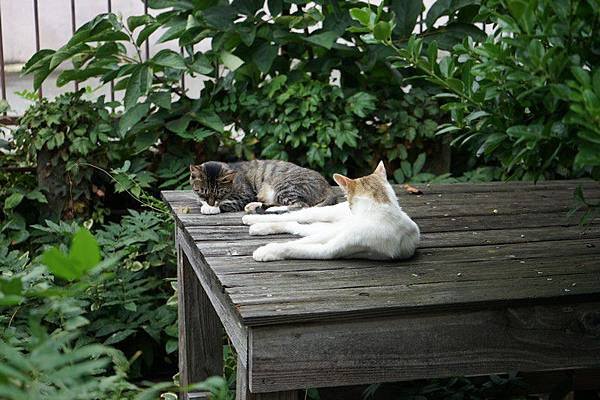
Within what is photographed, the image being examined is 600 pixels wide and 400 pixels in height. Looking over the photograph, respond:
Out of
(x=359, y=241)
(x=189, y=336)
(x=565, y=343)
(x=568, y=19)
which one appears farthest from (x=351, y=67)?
(x=568, y=19)

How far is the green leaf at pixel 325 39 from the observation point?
185 inches

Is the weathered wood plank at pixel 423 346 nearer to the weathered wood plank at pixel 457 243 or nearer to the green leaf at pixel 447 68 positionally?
the weathered wood plank at pixel 457 243

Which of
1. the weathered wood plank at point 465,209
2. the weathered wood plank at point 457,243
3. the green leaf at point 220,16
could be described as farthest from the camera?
the green leaf at point 220,16

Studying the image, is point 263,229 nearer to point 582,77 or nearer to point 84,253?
point 582,77

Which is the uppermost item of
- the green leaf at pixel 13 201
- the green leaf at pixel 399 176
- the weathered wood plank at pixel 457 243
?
the weathered wood plank at pixel 457 243

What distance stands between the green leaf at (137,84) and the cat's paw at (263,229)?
206 centimetres

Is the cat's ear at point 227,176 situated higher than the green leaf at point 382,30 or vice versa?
the green leaf at point 382,30

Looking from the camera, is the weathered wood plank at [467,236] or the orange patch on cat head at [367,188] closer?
the orange patch on cat head at [367,188]

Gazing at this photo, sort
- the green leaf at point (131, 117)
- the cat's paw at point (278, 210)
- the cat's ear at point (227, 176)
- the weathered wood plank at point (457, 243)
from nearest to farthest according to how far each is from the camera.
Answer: the weathered wood plank at point (457, 243) → the cat's paw at point (278, 210) → the cat's ear at point (227, 176) → the green leaf at point (131, 117)

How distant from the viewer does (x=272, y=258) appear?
95.7 inches

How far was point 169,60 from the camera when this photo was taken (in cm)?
469

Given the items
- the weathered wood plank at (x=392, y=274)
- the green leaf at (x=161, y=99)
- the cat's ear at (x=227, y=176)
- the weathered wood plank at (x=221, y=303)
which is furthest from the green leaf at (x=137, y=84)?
the weathered wood plank at (x=392, y=274)

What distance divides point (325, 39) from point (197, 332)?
201cm

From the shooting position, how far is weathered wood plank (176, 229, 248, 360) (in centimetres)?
202
